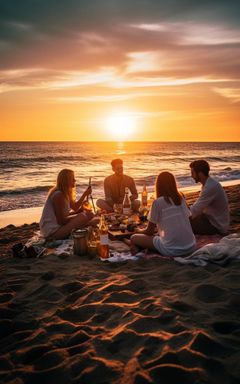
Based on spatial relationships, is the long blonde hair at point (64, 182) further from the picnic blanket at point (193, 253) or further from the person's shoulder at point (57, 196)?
the picnic blanket at point (193, 253)

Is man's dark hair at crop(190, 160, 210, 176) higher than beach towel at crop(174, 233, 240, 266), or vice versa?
man's dark hair at crop(190, 160, 210, 176)

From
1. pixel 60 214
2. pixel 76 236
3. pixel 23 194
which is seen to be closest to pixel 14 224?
pixel 60 214

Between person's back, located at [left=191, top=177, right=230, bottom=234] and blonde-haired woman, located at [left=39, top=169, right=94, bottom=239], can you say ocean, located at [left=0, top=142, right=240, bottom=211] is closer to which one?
blonde-haired woman, located at [left=39, top=169, right=94, bottom=239]

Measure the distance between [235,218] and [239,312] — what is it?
483 cm

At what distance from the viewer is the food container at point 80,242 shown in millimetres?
5648

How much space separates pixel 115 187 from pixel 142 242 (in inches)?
133

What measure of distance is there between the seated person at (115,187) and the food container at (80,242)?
2.80 meters

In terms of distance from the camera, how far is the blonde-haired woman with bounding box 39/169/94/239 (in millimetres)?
6289

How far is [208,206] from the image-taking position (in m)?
6.25

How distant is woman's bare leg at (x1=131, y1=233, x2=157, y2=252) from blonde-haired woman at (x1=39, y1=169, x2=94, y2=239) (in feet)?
5.00

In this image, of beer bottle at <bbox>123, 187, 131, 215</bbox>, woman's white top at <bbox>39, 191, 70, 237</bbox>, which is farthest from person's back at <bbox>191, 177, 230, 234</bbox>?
woman's white top at <bbox>39, 191, 70, 237</bbox>

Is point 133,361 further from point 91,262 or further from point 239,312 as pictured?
point 91,262

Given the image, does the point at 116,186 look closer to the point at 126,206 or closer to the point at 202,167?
the point at 126,206

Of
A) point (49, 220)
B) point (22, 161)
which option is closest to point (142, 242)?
point (49, 220)
